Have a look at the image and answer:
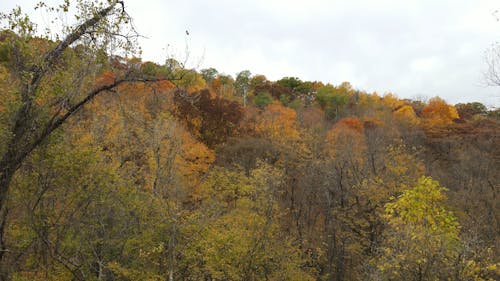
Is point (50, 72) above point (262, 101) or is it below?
below

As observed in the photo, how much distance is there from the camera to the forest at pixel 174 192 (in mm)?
7574

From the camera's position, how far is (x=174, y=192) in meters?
18.2

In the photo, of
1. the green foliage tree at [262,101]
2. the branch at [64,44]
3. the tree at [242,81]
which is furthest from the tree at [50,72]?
the tree at [242,81]

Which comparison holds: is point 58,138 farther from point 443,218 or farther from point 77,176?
point 443,218

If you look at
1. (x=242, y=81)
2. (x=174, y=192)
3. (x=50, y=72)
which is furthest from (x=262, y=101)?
(x=50, y=72)

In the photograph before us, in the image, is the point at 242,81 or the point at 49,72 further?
the point at 242,81

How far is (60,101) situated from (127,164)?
10394 mm

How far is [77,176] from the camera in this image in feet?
36.4

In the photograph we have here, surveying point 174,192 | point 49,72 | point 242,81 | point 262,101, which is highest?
point 242,81

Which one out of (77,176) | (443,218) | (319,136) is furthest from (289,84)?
(77,176)

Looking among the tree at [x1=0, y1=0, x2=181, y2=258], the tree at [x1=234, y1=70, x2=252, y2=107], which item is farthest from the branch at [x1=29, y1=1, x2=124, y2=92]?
the tree at [x1=234, y1=70, x2=252, y2=107]

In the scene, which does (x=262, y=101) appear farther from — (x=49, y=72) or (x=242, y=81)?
(x=49, y=72)

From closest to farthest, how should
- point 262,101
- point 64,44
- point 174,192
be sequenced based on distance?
point 64,44 < point 174,192 < point 262,101

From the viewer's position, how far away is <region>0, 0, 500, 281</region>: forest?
24.8 ft
